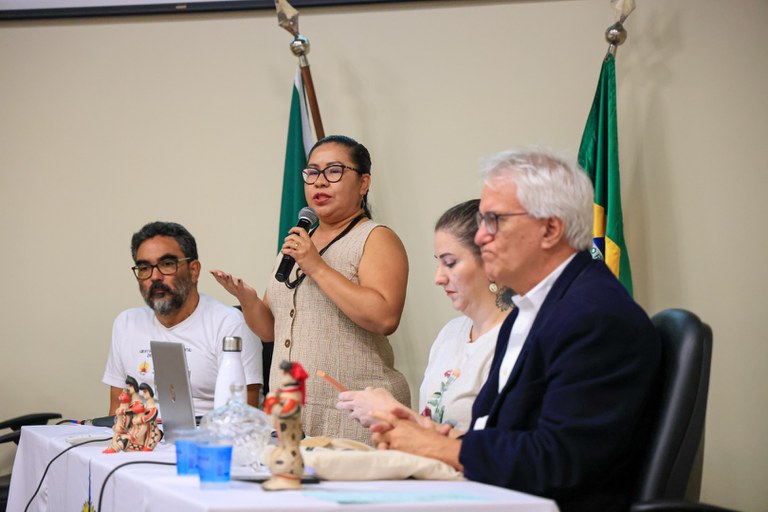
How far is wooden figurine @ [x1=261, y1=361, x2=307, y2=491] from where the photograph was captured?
4.31ft

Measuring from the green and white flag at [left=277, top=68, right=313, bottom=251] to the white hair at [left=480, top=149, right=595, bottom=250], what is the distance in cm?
191

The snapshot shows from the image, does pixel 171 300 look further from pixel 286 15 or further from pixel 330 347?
pixel 286 15

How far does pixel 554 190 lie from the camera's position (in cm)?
168

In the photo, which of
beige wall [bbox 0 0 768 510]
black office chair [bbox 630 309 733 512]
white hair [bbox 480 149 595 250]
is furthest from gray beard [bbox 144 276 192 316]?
black office chair [bbox 630 309 733 512]

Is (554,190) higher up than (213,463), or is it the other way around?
(554,190)

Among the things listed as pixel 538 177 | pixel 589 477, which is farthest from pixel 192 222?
pixel 589 477

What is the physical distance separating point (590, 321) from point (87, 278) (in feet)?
9.84

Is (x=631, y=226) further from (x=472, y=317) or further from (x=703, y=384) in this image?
(x=703, y=384)

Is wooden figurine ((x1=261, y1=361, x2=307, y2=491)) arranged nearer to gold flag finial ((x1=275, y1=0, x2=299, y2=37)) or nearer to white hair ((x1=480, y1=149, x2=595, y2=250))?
white hair ((x1=480, y1=149, x2=595, y2=250))

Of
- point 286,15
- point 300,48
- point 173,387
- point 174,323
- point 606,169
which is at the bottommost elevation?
point 173,387

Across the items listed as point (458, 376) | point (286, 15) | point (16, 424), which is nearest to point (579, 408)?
point (458, 376)

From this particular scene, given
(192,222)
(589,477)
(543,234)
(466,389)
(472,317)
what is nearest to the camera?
(589,477)

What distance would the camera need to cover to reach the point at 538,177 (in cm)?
169

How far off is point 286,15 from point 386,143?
0.68 m
